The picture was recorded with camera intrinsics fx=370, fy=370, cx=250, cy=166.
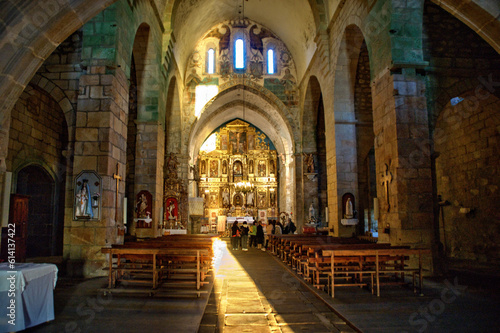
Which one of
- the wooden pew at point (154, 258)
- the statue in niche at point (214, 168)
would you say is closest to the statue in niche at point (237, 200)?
the statue in niche at point (214, 168)

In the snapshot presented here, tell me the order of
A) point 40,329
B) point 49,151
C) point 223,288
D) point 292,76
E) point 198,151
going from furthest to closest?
point 198,151
point 292,76
point 49,151
point 223,288
point 40,329

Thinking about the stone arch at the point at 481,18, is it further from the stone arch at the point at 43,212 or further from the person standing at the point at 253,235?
the person standing at the point at 253,235

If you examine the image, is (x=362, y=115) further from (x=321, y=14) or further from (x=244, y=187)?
(x=244, y=187)

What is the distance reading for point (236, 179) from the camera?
2783 cm

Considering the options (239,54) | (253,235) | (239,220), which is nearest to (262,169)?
(239,220)

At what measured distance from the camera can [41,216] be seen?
11344 mm

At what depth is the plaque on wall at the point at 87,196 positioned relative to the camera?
7.54m

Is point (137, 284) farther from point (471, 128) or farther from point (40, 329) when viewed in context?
point (471, 128)

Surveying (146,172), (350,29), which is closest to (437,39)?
(350,29)

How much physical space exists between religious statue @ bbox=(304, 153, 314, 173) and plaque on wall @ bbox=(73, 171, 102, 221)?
12164mm

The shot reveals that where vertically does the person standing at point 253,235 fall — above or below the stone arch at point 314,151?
below

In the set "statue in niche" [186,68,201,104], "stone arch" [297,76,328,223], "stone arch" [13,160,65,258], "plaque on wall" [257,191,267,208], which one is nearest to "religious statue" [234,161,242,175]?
"plaque on wall" [257,191,267,208]

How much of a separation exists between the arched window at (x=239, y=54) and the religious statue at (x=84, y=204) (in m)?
15.0

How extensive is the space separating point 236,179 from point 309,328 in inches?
929
